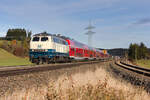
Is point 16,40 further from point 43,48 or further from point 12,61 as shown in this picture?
point 43,48

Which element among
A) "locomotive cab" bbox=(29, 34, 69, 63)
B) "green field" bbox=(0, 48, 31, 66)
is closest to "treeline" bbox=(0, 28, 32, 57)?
"green field" bbox=(0, 48, 31, 66)

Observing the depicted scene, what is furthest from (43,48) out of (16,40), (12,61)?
(16,40)

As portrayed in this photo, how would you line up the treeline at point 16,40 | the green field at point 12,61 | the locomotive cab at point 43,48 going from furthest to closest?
the treeline at point 16,40
the green field at point 12,61
the locomotive cab at point 43,48

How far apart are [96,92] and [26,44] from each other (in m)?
98.7

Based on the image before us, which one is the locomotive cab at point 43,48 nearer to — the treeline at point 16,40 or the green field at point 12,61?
the green field at point 12,61

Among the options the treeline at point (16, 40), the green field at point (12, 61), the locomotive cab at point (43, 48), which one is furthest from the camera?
the treeline at point (16, 40)

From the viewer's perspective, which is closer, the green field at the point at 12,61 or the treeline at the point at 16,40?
the green field at the point at 12,61

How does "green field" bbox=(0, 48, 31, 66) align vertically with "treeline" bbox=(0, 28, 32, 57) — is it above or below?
below

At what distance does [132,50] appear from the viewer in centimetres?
14975

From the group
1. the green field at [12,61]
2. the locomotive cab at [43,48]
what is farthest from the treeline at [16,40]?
the locomotive cab at [43,48]

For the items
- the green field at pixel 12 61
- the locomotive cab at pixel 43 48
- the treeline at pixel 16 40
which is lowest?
the green field at pixel 12 61

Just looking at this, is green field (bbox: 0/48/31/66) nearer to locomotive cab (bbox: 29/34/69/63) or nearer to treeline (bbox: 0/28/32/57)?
locomotive cab (bbox: 29/34/69/63)

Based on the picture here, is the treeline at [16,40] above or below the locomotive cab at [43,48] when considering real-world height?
above

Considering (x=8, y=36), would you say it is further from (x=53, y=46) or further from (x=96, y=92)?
(x=96, y=92)
